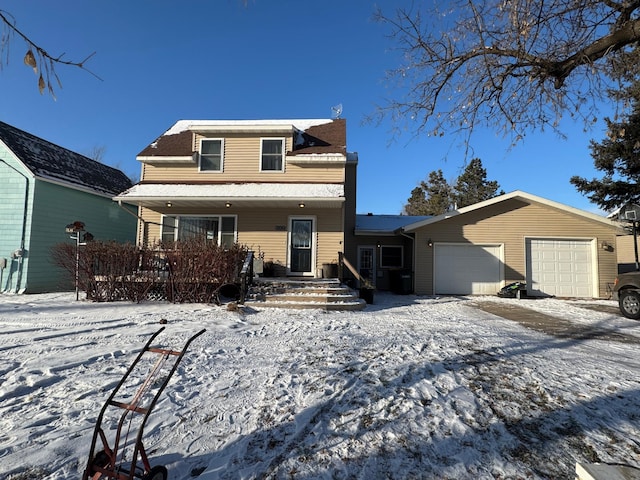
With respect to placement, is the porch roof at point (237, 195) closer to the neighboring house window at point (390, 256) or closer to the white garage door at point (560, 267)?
the neighboring house window at point (390, 256)

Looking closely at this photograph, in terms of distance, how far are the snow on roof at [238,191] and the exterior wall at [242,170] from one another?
65 cm

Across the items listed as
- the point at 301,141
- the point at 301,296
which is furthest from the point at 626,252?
the point at 301,296

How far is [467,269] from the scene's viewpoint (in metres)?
13.3

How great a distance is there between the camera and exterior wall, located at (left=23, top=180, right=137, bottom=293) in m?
11.5

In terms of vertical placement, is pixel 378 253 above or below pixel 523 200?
below

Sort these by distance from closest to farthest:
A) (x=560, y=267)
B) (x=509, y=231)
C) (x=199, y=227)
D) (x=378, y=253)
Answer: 1. (x=199, y=227)
2. (x=560, y=267)
3. (x=509, y=231)
4. (x=378, y=253)

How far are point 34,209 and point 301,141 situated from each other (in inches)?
407

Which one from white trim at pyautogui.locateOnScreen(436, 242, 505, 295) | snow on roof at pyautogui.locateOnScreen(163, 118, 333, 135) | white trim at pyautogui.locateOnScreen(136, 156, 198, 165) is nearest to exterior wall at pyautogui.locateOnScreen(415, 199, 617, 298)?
white trim at pyautogui.locateOnScreen(436, 242, 505, 295)

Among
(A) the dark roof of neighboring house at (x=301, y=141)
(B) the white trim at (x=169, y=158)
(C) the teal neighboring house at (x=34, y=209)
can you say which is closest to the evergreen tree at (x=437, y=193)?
(A) the dark roof of neighboring house at (x=301, y=141)

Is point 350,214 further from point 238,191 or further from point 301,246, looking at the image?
point 238,191

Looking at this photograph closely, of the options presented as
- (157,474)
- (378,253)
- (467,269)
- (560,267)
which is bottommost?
(157,474)

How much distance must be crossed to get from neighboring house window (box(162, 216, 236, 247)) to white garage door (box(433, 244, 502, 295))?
8.69 meters

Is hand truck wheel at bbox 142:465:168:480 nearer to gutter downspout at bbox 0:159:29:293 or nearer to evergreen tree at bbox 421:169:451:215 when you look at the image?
gutter downspout at bbox 0:159:29:293

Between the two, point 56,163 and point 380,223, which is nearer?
point 56,163
